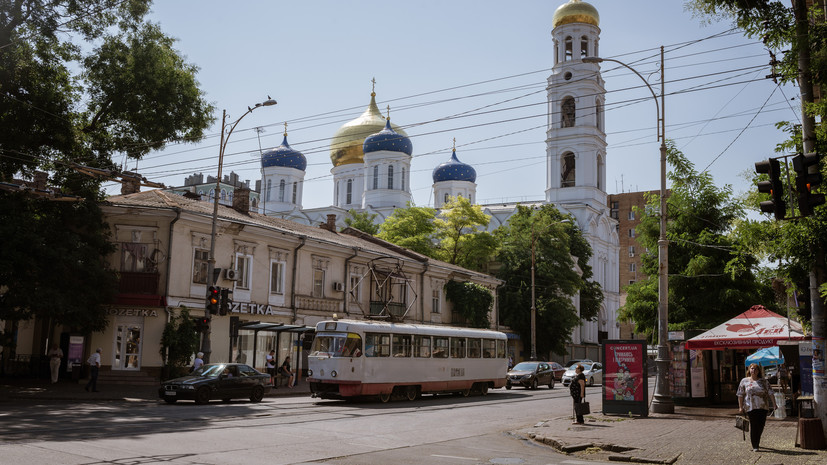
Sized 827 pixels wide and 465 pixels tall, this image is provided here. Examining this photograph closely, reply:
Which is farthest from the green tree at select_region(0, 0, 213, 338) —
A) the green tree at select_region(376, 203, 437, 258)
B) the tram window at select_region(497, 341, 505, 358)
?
the green tree at select_region(376, 203, 437, 258)

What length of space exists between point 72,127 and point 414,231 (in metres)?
32.4

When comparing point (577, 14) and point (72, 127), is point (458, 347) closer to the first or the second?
point (72, 127)

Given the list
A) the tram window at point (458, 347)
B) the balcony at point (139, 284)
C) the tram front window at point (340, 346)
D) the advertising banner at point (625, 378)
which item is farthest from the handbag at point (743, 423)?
the balcony at point (139, 284)

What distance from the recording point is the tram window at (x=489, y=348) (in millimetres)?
30078

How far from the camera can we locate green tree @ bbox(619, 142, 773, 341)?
2802 centimetres

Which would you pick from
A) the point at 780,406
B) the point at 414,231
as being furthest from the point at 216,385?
the point at 414,231

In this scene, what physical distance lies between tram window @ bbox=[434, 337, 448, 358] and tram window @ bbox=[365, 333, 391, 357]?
273 centimetres

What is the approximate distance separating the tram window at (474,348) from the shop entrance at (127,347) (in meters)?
13.0

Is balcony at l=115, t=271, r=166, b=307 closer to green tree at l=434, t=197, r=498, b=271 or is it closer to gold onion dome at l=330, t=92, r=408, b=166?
green tree at l=434, t=197, r=498, b=271

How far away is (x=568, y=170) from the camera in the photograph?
7594 centimetres

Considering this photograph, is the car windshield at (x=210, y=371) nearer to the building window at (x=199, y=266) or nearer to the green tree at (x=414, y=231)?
the building window at (x=199, y=266)

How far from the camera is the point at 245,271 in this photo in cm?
3294

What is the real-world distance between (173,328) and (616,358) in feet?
56.2

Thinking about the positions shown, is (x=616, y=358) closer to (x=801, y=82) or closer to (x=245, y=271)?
(x=801, y=82)
